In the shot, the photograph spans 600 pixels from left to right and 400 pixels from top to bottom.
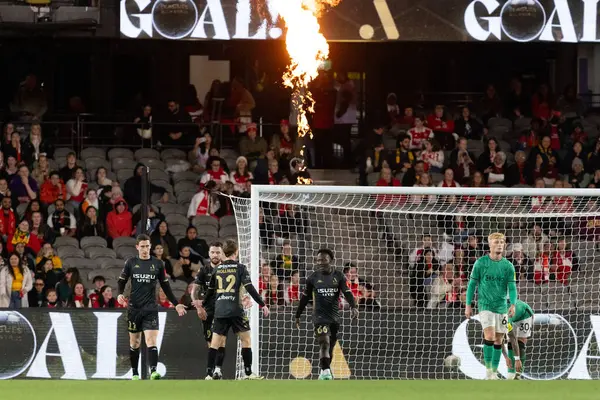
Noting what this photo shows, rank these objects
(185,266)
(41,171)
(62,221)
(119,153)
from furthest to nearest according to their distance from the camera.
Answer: (119,153)
(41,171)
(62,221)
(185,266)

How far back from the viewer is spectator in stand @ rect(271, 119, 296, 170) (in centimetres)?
2153

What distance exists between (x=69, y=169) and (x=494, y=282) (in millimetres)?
8249

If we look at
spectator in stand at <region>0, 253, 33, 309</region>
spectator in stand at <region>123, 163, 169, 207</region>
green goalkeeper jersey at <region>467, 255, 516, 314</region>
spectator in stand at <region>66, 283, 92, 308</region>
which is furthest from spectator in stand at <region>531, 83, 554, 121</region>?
spectator in stand at <region>0, 253, 33, 309</region>

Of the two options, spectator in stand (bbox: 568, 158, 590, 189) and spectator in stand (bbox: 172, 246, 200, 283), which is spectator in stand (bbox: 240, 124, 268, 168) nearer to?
spectator in stand (bbox: 172, 246, 200, 283)

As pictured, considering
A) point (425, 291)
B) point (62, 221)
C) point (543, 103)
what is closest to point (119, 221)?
point (62, 221)

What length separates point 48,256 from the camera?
18719mm

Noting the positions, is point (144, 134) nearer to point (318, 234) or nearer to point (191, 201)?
point (191, 201)

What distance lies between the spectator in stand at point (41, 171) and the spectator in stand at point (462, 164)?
587cm

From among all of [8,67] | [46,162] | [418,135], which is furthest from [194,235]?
[8,67]

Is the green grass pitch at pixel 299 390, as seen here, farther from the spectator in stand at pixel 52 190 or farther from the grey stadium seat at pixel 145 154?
the grey stadium seat at pixel 145 154

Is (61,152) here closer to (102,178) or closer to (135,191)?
(102,178)

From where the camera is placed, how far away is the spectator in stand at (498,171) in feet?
69.9

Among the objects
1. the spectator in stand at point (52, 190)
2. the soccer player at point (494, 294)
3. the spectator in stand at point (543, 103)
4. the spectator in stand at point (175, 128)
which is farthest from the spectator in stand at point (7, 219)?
the spectator in stand at point (543, 103)

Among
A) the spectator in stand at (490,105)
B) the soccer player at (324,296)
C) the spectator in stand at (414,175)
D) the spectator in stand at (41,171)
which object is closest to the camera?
the soccer player at (324,296)
